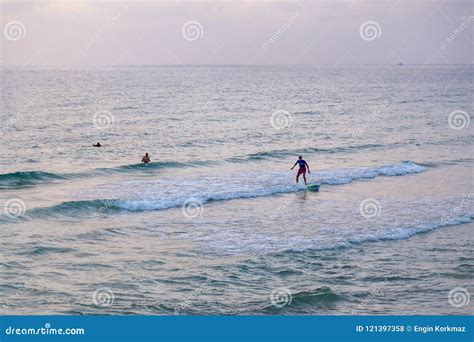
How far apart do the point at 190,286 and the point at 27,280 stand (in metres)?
4.65

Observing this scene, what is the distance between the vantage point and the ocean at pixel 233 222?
16031 mm

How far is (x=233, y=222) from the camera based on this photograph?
79.9 feet

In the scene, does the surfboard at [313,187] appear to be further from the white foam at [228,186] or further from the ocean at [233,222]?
the white foam at [228,186]

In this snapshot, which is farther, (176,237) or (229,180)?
(229,180)

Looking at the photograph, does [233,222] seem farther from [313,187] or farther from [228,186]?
[313,187]

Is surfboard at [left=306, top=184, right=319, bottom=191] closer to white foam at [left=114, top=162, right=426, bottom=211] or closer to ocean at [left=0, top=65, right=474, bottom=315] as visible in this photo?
ocean at [left=0, top=65, right=474, bottom=315]

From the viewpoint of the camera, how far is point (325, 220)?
2447 centimetres

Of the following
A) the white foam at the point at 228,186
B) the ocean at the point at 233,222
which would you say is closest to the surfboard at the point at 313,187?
the ocean at the point at 233,222

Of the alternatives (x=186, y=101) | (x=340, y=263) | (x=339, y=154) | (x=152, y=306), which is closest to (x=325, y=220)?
(x=340, y=263)

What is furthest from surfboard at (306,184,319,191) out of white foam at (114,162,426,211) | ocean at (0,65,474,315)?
white foam at (114,162,426,211)

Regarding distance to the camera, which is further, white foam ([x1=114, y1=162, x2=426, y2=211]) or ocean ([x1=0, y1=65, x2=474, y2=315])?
white foam ([x1=114, y1=162, x2=426, y2=211])

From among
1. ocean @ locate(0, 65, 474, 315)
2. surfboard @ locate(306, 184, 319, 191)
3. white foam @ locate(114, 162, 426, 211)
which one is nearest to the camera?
ocean @ locate(0, 65, 474, 315)

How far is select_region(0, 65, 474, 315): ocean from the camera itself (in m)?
16.0

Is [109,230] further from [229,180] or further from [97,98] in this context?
[97,98]
